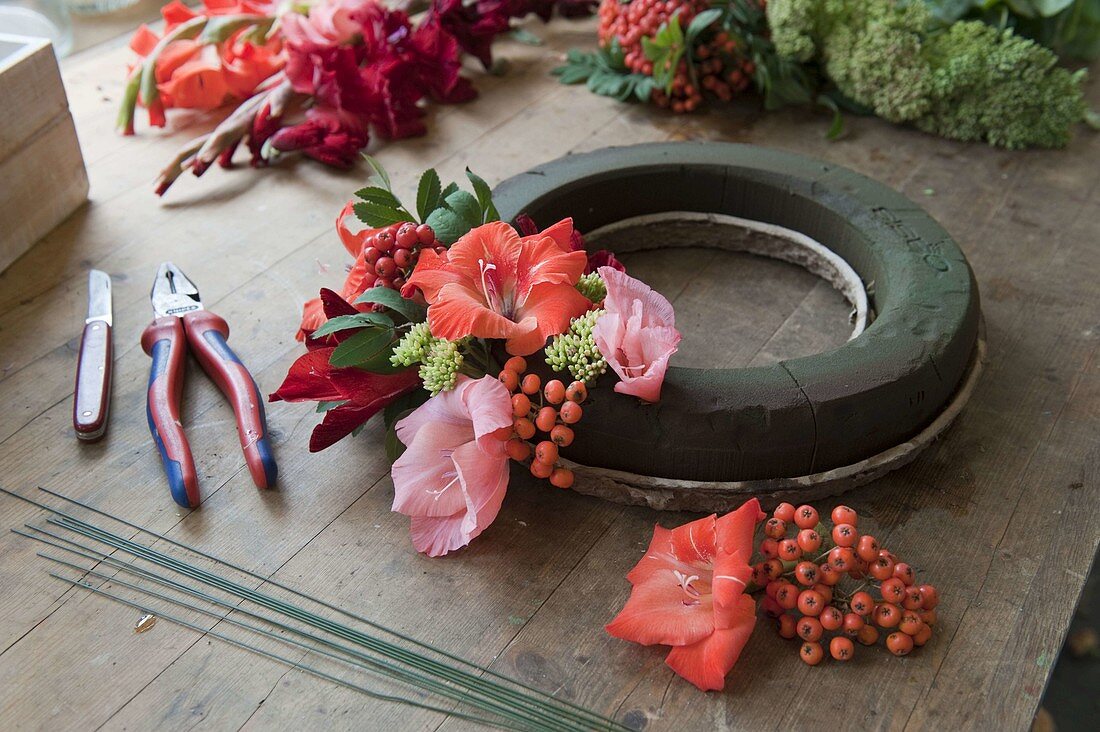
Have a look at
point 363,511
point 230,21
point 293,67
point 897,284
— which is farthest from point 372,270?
point 230,21

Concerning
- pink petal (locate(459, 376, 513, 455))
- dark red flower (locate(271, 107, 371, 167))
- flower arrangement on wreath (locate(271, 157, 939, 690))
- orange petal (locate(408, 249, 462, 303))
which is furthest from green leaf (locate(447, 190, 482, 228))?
dark red flower (locate(271, 107, 371, 167))

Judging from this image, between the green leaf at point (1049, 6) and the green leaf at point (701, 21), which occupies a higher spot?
the green leaf at point (1049, 6)

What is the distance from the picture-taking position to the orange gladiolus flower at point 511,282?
1003mm

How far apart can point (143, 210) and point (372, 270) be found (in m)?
0.69

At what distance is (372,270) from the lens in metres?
1.12

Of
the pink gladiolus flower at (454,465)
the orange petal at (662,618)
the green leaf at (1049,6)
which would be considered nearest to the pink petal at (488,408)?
the pink gladiolus flower at (454,465)

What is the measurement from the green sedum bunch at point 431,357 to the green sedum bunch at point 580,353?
96 mm

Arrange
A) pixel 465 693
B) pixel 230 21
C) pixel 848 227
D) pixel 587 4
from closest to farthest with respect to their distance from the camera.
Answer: pixel 465 693 → pixel 848 227 → pixel 230 21 → pixel 587 4

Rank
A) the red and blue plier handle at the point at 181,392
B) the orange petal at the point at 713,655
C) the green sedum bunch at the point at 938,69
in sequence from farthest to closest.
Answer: the green sedum bunch at the point at 938,69, the red and blue plier handle at the point at 181,392, the orange petal at the point at 713,655

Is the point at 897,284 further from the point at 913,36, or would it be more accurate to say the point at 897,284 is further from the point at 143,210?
the point at 143,210

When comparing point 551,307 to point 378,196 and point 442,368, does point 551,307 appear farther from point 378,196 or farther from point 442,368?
point 378,196

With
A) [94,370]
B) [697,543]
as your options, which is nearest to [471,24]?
[94,370]

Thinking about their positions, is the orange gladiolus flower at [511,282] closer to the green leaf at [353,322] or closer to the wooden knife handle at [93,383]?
the green leaf at [353,322]

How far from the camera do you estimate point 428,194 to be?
45.4 inches
